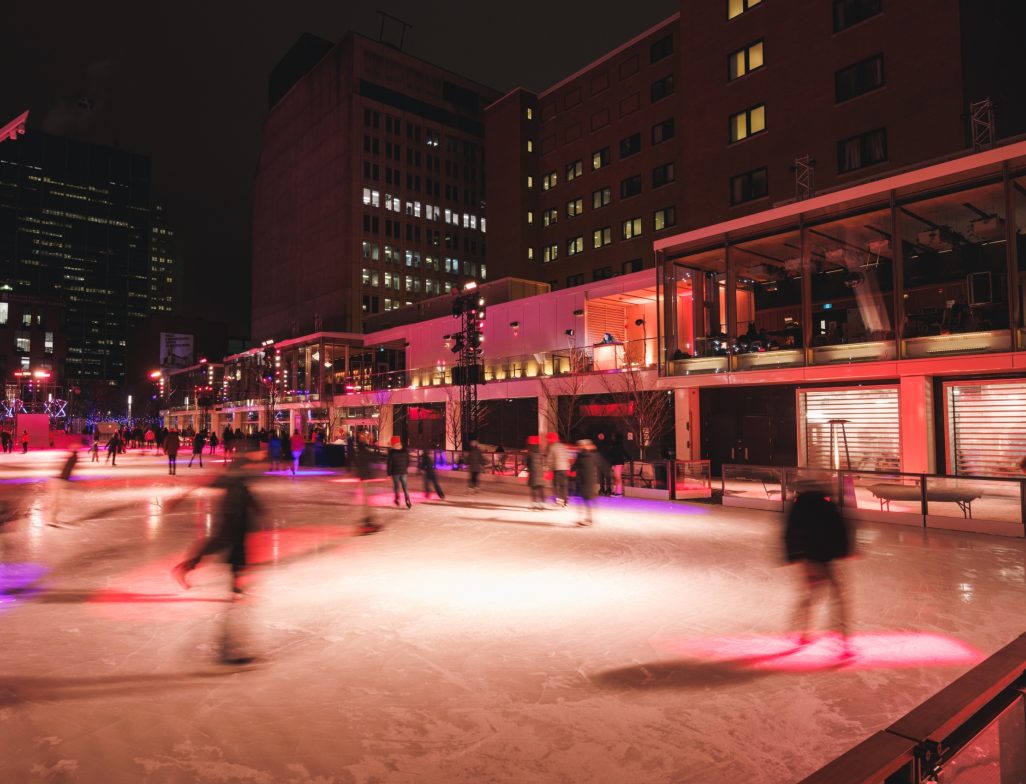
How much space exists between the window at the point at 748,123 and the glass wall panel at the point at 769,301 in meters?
7.71

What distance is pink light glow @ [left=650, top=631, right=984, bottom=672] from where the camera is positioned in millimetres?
4945

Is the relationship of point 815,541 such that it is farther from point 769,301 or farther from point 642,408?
point 769,301

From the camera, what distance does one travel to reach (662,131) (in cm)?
3803

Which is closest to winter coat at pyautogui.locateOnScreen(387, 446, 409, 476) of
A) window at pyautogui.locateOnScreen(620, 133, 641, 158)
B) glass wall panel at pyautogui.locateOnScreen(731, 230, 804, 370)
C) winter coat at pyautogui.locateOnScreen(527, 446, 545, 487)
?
winter coat at pyautogui.locateOnScreen(527, 446, 545, 487)

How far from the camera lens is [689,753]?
3.58 meters

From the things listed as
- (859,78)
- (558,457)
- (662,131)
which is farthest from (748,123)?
(558,457)

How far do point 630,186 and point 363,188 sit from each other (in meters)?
38.6

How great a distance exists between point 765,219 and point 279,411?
152 feet

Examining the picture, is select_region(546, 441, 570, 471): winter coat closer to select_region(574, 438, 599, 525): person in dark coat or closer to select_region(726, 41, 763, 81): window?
select_region(574, 438, 599, 525): person in dark coat

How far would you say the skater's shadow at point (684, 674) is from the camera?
456cm

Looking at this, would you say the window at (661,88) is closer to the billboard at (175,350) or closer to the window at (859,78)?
the window at (859,78)

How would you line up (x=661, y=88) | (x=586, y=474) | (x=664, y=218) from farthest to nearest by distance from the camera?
(x=661, y=88) < (x=664, y=218) < (x=586, y=474)

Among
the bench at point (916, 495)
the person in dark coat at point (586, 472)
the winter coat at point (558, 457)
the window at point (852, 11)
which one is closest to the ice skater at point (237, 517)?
the person in dark coat at point (586, 472)

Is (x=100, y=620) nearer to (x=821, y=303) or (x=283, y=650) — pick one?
A: (x=283, y=650)
